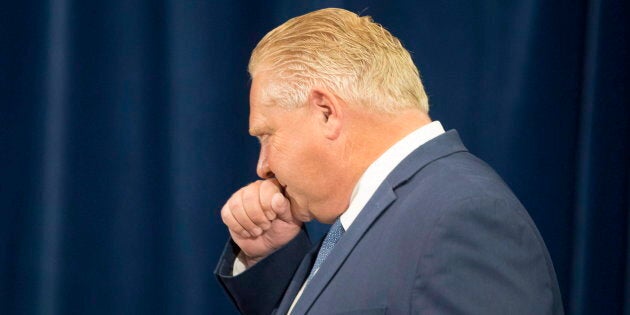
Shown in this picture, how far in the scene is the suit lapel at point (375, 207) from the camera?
115cm

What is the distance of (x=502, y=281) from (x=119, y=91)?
144 cm

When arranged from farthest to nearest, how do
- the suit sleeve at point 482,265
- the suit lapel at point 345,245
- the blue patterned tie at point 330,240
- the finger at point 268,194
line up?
the finger at point 268,194 → the blue patterned tie at point 330,240 → the suit lapel at point 345,245 → the suit sleeve at point 482,265

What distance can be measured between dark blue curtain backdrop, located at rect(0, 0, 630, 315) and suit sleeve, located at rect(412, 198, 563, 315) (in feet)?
3.62

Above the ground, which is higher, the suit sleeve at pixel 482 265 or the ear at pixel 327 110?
the ear at pixel 327 110

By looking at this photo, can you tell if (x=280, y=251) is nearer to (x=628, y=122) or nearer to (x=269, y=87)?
(x=269, y=87)

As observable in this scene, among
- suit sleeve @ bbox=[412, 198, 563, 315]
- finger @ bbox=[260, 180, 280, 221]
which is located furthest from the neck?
finger @ bbox=[260, 180, 280, 221]

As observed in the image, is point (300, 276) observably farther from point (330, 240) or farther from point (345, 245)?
point (345, 245)

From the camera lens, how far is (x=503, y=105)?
2.11 m

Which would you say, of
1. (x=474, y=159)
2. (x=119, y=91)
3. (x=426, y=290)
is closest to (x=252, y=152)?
(x=119, y=91)

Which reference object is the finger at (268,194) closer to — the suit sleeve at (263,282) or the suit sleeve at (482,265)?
the suit sleeve at (263,282)

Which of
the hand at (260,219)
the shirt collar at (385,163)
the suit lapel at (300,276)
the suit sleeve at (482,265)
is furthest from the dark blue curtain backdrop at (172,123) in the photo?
the suit sleeve at (482,265)

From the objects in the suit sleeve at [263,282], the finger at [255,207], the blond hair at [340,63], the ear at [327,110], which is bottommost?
the suit sleeve at [263,282]

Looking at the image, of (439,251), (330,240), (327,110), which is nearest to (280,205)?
(330,240)

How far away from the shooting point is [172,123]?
7.21 ft
